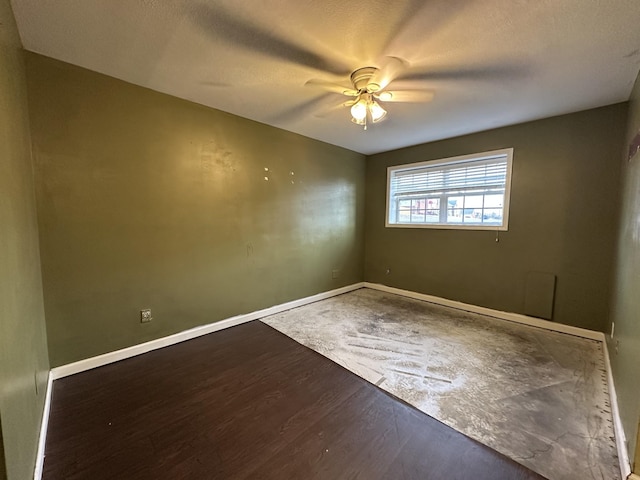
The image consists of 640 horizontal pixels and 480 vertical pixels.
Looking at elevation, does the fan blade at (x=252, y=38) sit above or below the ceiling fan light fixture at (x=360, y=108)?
above

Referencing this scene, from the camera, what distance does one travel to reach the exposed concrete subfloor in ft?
4.82

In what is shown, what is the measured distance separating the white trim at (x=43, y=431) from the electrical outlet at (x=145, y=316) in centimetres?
66

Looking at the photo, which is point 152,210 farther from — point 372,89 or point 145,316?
point 372,89

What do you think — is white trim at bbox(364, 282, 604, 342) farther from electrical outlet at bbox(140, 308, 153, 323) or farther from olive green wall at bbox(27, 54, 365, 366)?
electrical outlet at bbox(140, 308, 153, 323)

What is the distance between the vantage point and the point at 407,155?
13.7ft

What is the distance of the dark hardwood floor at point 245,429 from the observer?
52.3 inches

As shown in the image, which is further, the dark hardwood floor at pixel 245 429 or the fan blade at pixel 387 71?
the fan blade at pixel 387 71

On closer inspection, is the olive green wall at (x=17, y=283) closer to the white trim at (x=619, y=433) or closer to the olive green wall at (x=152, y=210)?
the olive green wall at (x=152, y=210)

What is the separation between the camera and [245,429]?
1.58 m

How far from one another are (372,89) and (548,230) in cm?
261

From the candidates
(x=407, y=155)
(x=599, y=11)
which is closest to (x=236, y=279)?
(x=407, y=155)

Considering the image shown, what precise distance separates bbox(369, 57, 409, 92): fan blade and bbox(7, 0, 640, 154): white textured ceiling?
0.05 m

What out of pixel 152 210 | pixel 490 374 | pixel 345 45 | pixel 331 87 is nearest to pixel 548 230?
pixel 490 374

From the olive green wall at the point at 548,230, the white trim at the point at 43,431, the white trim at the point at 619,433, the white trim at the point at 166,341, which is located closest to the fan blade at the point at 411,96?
the olive green wall at the point at 548,230
